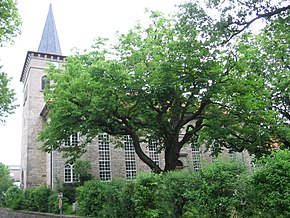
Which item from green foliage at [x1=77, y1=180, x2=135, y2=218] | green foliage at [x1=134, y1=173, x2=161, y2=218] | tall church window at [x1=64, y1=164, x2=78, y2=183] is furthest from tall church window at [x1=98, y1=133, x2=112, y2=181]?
green foliage at [x1=134, y1=173, x2=161, y2=218]

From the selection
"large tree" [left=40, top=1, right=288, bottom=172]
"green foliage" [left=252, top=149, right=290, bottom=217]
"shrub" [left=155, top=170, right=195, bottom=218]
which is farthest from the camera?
"large tree" [left=40, top=1, right=288, bottom=172]

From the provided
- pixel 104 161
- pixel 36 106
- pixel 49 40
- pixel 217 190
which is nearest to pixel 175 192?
pixel 217 190

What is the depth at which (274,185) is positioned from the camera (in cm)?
689

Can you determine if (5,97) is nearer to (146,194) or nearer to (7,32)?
(7,32)

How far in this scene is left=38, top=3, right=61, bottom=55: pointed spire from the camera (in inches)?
1549

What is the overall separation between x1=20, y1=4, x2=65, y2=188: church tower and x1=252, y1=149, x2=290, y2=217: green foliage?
26988mm

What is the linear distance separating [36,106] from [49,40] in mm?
9943

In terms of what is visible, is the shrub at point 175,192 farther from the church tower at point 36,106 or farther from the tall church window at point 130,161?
the church tower at point 36,106

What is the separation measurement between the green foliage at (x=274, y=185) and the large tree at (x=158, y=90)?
24.5ft

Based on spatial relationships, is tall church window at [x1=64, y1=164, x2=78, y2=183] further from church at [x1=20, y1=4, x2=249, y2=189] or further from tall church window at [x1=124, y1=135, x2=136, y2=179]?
tall church window at [x1=124, y1=135, x2=136, y2=179]

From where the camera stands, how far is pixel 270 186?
700cm

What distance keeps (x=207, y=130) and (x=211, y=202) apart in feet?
36.8

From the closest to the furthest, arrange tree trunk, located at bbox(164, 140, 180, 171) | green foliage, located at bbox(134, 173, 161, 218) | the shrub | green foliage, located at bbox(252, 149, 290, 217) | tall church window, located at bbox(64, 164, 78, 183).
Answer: green foliage, located at bbox(252, 149, 290, 217) → the shrub → green foliage, located at bbox(134, 173, 161, 218) → tree trunk, located at bbox(164, 140, 180, 171) → tall church window, located at bbox(64, 164, 78, 183)

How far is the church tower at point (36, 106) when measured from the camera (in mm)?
32719
